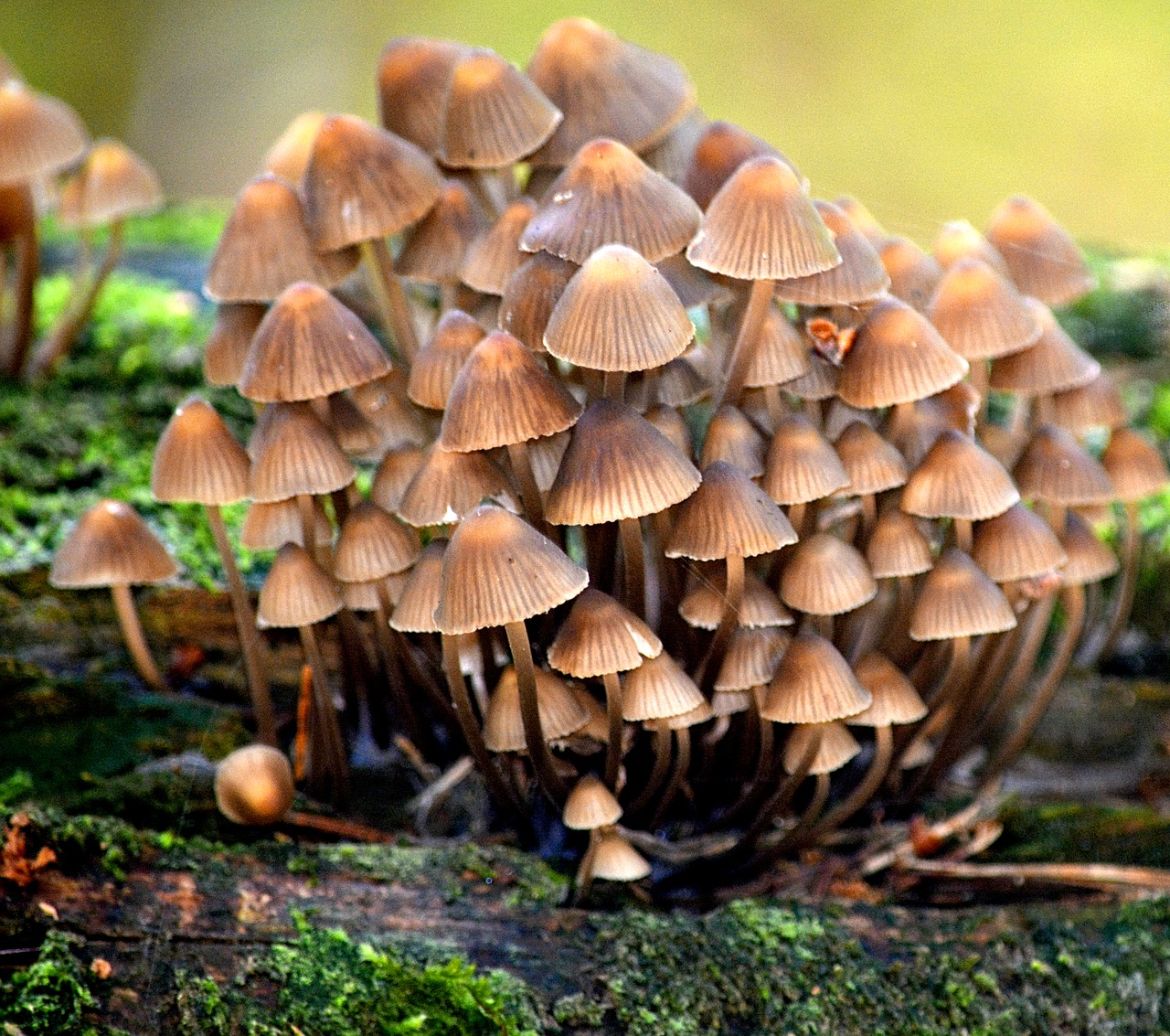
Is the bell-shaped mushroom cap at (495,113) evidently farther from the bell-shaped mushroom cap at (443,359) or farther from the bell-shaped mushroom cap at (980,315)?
the bell-shaped mushroom cap at (980,315)

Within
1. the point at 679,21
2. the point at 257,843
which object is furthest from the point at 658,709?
the point at 679,21

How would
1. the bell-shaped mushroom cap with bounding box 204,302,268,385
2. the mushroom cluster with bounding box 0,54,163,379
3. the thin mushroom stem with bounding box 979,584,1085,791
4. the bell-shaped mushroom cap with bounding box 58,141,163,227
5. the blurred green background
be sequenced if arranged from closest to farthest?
the bell-shaped mushroom cap with bounding box 204,302,268,385 < the thin mushroom stem with bounding box 979,584,1085,791 < the mushroom cluster with bounding box 0,54,163,379 < the bell-shaped mushroom cap with bounding box 58,141,163,227 < the blurred green background

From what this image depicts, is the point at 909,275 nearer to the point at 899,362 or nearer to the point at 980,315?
the point at 980,315

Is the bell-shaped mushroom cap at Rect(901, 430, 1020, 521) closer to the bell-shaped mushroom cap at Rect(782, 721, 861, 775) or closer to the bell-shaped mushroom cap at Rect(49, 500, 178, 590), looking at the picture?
the bell-shaped mushroom cap at Rect(782, 721, 861, 775)

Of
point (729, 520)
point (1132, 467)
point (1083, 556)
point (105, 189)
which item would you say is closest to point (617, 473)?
point (729, 520)

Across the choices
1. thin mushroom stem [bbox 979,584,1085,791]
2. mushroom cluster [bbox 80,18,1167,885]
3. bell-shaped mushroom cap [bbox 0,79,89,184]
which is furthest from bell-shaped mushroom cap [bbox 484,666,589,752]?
bell-shaped mushroom cap [bbox 0,79,89,184]
